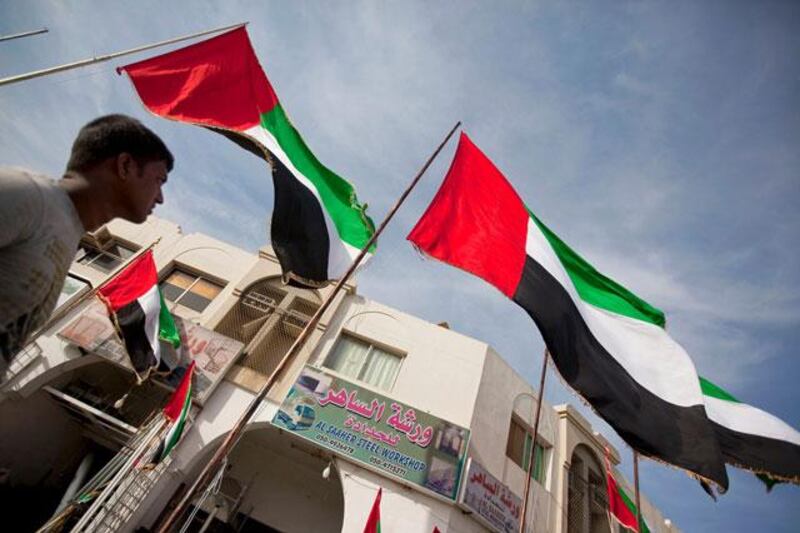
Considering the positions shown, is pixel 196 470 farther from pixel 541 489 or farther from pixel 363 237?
pixel 541 489

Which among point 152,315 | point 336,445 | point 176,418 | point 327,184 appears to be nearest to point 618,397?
point 327,184

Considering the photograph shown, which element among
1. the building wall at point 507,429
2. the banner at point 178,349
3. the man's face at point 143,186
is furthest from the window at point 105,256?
the man's face at point 143,186

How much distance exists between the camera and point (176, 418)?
8281 mm

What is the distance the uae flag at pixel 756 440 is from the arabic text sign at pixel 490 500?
574 centimetres

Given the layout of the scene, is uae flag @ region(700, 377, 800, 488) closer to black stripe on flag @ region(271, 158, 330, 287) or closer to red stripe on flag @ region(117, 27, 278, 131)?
black stripe on flag @ region(271, 158, 330, 287)

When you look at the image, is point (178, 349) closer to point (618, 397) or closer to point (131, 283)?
point (131, 283)

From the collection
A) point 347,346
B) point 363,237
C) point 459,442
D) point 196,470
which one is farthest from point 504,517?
point 363,237

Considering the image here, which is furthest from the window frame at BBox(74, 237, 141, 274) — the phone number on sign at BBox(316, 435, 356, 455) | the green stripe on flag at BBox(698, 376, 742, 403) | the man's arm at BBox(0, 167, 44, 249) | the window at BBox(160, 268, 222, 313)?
the green stripe on flag at BBox(698, 376, 742, 403)

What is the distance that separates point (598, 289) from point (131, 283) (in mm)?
9811

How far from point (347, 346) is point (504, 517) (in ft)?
19.9

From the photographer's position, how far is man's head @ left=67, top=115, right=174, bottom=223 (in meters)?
1.68

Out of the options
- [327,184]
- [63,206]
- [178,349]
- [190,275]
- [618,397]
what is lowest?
[63,206]

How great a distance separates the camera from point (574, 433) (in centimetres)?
1334

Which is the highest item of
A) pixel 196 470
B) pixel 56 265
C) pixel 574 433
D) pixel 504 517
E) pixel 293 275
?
pixel 574 433
